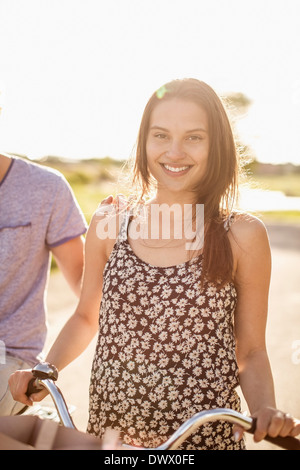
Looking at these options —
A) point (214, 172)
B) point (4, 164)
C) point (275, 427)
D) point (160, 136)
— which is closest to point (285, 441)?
point (275, 427)

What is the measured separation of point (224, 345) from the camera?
2102 mm

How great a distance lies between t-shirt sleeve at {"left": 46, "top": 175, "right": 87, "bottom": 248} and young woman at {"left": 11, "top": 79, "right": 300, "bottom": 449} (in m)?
0.62

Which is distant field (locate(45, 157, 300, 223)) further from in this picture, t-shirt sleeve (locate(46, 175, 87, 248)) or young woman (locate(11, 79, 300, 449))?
young woman (locate(11, 79, 300, 449))

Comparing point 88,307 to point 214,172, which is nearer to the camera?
point 214,172

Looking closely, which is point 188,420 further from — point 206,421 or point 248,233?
point 248,233

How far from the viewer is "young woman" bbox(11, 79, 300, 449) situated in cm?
207

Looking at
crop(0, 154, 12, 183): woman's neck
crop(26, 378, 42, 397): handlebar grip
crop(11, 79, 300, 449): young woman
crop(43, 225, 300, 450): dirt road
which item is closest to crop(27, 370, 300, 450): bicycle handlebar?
crop(26, 378, 42, 397): handlebar grip

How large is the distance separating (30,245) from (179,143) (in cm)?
107

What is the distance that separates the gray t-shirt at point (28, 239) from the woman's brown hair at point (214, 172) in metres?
0.73

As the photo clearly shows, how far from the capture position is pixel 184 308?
6.93 feet

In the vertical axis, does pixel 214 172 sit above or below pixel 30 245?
above

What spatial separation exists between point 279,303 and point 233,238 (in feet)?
18.9

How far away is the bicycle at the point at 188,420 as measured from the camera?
148cm
